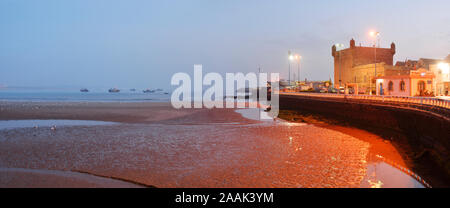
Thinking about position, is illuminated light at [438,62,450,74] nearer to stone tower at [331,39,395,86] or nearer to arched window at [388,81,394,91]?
arched window at [388,81,394,91]

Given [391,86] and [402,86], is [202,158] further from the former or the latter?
[391,86]

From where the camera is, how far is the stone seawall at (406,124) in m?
12.5

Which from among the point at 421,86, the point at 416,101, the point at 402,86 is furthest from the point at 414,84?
the point at 416,101

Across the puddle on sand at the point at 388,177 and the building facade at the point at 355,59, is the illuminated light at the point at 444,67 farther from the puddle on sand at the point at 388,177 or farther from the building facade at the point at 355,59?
the puddle on sand at the point at 388,177

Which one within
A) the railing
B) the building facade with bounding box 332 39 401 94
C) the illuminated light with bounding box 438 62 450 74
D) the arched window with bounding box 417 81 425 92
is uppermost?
the building facade with bounding box 332 39 401 94

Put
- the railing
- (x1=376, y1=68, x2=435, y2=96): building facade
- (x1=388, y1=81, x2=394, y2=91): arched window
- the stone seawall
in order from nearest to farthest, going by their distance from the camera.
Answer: the stone seawall < the railing < (x1=376, y1=68, x2=435, y2=96): building facade < (x1=388, y1=81, x2=394, y2=91): arched window

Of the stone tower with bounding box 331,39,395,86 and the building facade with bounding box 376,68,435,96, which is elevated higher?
the stone tower with bounding box 331,39,395,86

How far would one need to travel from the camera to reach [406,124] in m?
19.3

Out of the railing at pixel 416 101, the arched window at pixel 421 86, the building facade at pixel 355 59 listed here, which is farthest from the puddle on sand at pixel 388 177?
the building facade at pixel 355 59

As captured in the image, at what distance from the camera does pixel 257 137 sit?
19.2 m

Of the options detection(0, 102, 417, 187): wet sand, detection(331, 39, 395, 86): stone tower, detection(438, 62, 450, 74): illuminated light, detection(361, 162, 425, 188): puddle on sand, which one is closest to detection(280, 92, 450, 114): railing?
detection(0, 102, 417, 187): wet sand

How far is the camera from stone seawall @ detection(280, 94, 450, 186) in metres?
12.5

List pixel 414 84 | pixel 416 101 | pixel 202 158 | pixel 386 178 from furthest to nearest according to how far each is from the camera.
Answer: pixel 414 84 → pixel 416 101 → pixel 202 158 → pixel 386 178
